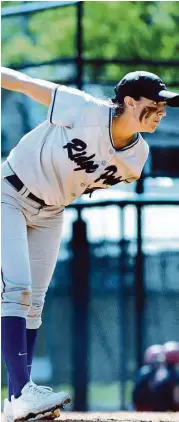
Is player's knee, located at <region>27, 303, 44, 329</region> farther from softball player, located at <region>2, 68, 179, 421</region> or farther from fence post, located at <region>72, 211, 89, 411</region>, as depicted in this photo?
fence post, located at <region>72, 211, 89, 411</region>

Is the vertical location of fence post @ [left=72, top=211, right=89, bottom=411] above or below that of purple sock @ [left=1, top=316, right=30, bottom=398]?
below

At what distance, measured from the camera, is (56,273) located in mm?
5531

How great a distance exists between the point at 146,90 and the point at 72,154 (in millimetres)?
267

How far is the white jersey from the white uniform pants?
0.06 metres

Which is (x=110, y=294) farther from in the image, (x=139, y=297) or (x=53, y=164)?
(x=53, y=164)

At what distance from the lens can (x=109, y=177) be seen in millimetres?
2703

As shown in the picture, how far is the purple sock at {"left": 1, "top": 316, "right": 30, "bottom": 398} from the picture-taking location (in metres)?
2.64

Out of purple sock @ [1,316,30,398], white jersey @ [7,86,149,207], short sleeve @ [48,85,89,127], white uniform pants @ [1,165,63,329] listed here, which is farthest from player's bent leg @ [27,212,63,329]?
short sleeve @ [48,85,89,127]

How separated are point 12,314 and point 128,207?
280cm

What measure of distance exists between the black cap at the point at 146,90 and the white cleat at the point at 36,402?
83cm

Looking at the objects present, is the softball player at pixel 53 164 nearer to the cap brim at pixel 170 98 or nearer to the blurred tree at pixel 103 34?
the cap brim at pixel 170 98

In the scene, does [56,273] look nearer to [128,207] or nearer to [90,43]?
[128,207]

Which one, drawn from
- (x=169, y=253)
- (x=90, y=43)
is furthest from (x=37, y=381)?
(x=90, y=43)

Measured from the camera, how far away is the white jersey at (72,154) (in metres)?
2.62
